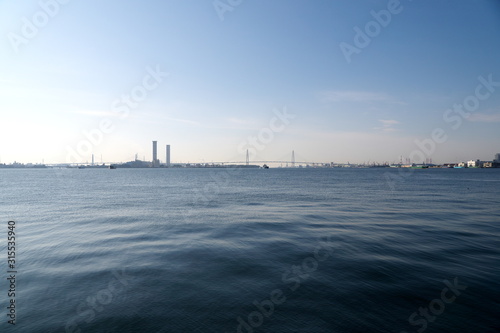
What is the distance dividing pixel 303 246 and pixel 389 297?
5.66 meters

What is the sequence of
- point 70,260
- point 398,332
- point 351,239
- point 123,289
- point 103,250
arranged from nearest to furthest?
1. point 398,332
2. point 123,289
3. point 70,260
4. point 103,250
5. point 351,239

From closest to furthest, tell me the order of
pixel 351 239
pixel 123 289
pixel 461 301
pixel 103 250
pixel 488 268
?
pixel 461 301 → pixel 123 289 → pixel 488 268 → pixel 103 250 → pixel 351 239

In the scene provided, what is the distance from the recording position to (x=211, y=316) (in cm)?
729

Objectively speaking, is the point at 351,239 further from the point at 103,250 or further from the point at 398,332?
the point at 103,250

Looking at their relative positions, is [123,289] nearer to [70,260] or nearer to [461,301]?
[70,260]

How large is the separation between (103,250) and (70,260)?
162 centimetres

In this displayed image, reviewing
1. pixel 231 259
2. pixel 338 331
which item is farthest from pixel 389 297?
pixel 231 259

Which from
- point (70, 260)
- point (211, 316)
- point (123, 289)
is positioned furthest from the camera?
point (70, 260)

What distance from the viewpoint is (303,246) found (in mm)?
13664

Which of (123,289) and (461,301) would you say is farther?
(123,289)

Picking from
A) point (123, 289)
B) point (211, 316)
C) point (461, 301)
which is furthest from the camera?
point (123, 289)

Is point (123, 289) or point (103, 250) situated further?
point (103, 250)

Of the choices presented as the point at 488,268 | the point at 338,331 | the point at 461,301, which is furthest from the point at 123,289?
the point at 488,268

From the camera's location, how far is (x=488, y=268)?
34.4 ft
